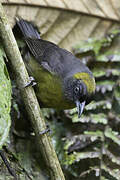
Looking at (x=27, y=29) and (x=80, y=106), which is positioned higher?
(x=27, y=29)

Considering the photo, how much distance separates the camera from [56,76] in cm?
354

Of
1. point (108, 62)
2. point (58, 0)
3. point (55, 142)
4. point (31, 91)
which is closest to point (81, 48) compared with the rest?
point (108, 62)

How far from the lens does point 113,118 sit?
13.4ft

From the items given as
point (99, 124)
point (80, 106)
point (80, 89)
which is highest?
point (80, 89)

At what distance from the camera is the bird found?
3.41m

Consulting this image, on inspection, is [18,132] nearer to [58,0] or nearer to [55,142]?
[55,142]

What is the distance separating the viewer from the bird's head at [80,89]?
11.0ft

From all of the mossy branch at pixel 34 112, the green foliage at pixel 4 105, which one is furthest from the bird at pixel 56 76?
the green foliage at pixel 4 105

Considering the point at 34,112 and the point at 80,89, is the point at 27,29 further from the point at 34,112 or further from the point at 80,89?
the point at 34,112

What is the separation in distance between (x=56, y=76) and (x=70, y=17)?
141cm

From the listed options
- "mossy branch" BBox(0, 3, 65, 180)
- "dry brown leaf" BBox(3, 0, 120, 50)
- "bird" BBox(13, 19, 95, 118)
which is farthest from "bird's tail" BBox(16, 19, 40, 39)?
"mossy branch" BBox(0, 3, 65, 180)

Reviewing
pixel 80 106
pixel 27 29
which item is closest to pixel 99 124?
pixel 80 106

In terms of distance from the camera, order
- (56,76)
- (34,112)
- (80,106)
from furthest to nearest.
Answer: (56,76) → (80,106) → (34,112)

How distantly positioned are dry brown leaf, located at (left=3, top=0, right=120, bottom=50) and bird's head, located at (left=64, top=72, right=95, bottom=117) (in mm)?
1066
